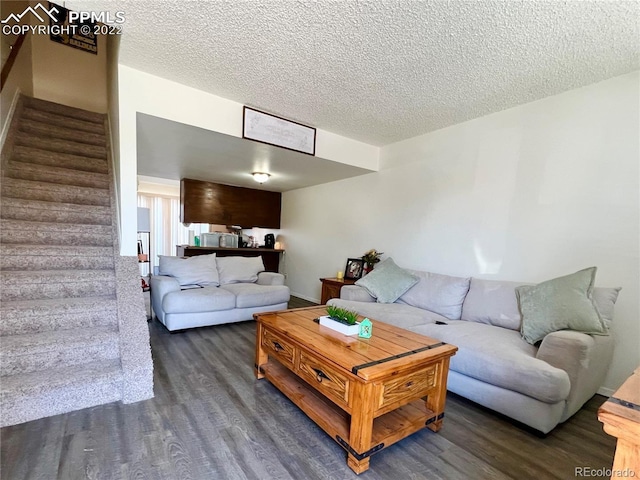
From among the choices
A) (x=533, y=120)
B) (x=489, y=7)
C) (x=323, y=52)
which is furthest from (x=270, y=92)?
(x=533, y=120)

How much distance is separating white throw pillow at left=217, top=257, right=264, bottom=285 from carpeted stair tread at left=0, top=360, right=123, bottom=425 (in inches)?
80.7

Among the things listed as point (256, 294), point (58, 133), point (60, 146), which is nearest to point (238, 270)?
point (256, 294)

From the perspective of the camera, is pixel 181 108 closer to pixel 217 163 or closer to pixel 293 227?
pixel 217 163

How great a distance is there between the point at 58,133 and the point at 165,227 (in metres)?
3.54

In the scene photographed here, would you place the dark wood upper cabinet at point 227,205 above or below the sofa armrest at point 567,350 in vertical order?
above

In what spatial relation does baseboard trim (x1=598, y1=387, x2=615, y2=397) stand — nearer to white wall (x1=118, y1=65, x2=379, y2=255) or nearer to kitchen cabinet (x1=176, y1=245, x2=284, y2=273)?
white wall (x1=118, y1=65, x2=379, y2=255)

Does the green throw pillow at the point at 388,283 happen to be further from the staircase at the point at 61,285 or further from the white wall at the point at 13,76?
the white wall at the point at 13,76

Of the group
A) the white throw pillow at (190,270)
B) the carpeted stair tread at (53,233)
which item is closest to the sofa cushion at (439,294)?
the white throw pillow at (190,270)

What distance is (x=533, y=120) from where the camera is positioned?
259 cm

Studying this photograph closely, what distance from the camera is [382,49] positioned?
191cm

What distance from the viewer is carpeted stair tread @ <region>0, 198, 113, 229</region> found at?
270cm

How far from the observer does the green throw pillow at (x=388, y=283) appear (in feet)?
10.3

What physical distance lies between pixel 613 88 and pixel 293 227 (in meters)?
4.56

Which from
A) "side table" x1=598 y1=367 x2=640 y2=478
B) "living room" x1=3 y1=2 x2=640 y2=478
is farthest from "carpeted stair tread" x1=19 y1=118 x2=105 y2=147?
"side table" x1=598 y1=367 x2=640 y2=478
